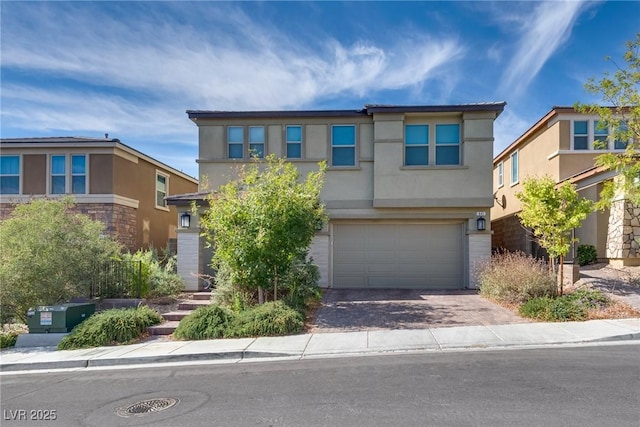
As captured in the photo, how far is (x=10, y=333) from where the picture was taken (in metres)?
10.1

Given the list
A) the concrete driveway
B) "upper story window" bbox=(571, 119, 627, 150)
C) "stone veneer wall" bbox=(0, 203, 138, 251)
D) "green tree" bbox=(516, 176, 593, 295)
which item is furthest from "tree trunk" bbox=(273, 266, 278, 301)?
"upper story window" bbox=(571, 119, 627, 150)

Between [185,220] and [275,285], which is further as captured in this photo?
[185,220]

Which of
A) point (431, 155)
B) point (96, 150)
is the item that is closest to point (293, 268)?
point (431, 155)

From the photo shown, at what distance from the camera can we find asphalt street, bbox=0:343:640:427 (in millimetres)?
4719

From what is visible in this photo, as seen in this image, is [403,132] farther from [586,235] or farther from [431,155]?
[586,235]

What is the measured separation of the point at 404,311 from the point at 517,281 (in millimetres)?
→ 3158

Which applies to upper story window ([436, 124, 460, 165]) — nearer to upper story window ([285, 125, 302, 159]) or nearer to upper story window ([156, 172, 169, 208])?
upper story window ([285, 125, 302, 159])

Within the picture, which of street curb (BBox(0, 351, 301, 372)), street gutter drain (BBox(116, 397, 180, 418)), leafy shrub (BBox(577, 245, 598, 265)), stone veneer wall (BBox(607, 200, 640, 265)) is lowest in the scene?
street curb (BBox(0, 351, 301, 372))

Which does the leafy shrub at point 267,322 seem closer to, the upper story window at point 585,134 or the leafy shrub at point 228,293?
the leafy shrub at point 228,293

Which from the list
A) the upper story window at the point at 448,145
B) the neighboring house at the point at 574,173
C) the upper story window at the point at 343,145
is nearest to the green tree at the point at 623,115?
the neighboring house at the point at 574,173

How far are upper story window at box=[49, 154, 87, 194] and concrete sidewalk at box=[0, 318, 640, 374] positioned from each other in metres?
9.22

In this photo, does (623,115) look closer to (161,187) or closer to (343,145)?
(343,145)

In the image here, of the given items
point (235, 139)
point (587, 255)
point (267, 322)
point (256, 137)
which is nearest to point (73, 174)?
point (235, 139)

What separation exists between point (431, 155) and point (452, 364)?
358 inches
